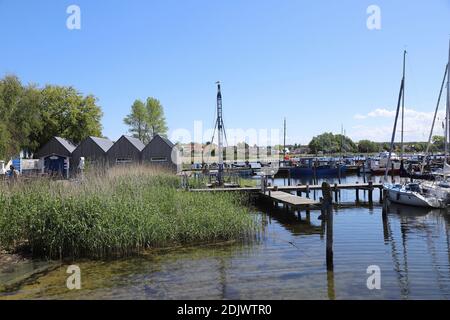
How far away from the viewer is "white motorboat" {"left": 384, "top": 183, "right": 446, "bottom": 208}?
89.6 ft

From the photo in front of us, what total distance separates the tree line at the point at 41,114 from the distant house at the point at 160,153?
15348mm

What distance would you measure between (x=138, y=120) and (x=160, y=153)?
44802 mm

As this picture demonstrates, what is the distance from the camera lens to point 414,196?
2797 centimetres

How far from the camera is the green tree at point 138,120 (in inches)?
3568

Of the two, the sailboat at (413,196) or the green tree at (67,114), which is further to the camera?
the green tree at (67,114)

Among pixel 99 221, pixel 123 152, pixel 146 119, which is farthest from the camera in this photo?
pixel 146 119

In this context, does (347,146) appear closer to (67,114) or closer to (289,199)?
(67,114)

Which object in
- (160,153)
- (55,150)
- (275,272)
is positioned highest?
(55,150)

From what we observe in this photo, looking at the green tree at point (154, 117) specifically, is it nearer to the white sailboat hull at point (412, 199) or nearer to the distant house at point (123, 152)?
the distant house at point (123, 152)

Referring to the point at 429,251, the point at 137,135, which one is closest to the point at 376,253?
the point at 429,251

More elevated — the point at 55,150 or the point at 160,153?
the point at 55,150

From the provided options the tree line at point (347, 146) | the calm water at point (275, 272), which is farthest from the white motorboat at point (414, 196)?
the tree line at point (347, 146)

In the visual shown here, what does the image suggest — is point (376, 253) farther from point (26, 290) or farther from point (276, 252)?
point (26, 290)

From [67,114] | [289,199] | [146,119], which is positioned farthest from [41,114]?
[289,199]
